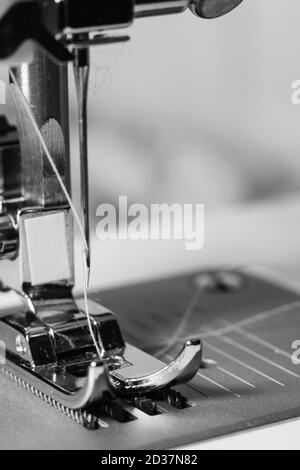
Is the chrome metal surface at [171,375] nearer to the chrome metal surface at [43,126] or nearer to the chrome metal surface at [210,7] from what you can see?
the chrome metal surface at [43,126]

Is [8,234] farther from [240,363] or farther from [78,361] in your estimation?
[240,363]

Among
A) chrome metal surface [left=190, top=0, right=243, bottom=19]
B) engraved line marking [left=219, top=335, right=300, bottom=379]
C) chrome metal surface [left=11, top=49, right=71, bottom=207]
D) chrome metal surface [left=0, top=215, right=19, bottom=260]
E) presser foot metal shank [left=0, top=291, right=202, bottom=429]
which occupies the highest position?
chrome metal surface [left=190, top=0, right=243, bottom=19]

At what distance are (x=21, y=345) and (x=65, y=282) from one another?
8cm

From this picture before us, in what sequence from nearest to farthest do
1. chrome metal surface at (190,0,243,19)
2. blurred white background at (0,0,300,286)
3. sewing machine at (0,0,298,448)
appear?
sewing machine at (0,0,298,448) → chrome metal surface at (190,0,243,19) → blurred white background at (0,0,300,286)

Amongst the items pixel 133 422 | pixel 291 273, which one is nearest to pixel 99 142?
pixel 291 273

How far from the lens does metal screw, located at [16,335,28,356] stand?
1124mm

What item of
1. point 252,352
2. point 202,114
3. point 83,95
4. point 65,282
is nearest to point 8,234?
point 65,282

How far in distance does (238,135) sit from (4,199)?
154 centimetres

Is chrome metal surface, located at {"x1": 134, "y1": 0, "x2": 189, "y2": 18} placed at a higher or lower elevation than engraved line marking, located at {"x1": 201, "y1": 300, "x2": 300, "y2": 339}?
higher

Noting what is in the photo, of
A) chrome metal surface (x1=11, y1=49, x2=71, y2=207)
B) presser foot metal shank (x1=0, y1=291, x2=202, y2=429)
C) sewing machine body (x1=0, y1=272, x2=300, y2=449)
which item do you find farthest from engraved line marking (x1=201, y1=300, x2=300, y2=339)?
chrome metal surface (x1=11, y1=49, x2=71, y2=207)

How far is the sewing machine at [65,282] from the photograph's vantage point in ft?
3.22

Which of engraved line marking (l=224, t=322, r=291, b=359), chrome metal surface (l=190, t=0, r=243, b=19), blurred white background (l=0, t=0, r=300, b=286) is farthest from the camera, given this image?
blurred white background (l=0, t=0, r=300, b=286)

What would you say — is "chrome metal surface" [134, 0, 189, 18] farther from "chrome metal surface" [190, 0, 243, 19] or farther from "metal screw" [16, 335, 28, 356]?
"metal screw" [16, 335, 28, 356]

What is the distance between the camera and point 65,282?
1.17 metres
